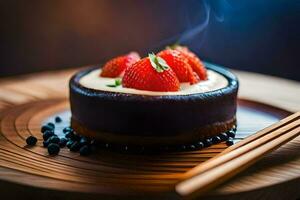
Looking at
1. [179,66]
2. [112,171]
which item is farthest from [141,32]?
[112,171]

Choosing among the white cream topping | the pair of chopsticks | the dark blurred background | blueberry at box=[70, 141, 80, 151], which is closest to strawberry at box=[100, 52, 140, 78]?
Result: the white cream topping

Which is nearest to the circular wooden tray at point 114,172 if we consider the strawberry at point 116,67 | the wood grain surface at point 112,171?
the wood grain surface at point 112,171

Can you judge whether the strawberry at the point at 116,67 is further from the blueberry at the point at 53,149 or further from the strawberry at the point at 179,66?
the blueberry at the point at 53,149

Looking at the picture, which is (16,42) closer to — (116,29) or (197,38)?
(116,29)

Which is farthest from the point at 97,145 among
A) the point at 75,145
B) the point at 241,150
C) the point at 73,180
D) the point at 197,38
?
the point at 197,38

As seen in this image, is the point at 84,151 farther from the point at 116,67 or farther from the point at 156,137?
the point at 116,67

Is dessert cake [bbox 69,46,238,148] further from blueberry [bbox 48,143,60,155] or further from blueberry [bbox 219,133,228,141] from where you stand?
blueberry [bbox 48,143,60,155]
